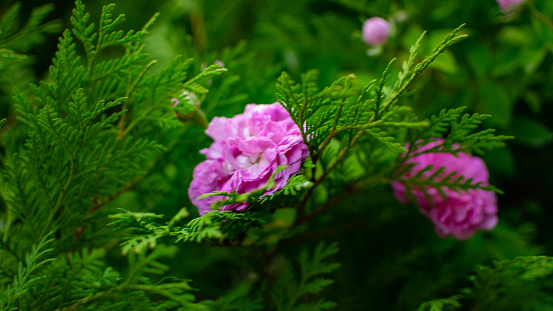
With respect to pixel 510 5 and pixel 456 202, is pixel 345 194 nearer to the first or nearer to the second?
pixel 456 202

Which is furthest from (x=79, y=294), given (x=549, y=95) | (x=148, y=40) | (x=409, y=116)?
(x=549, y=95)

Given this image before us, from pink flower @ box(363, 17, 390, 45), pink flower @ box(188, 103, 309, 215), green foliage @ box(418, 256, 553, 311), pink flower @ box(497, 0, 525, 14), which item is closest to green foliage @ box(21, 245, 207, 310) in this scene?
pink flower @ box(188, 103, 309, 215)

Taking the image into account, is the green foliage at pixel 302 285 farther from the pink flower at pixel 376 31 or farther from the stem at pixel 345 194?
the pink flower at pixel 376 31

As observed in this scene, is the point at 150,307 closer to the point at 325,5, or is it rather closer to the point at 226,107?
the point at 226,107

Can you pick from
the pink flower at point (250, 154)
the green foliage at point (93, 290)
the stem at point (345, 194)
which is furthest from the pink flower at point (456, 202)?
the green foliage at point (93, 290)

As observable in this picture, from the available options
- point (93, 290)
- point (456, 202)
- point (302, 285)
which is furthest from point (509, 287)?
point (93, 290)

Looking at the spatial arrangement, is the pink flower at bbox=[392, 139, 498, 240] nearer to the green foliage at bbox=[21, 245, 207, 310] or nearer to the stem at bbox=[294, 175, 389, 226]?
the stem at bbox=[294, 175, 389, 226]
